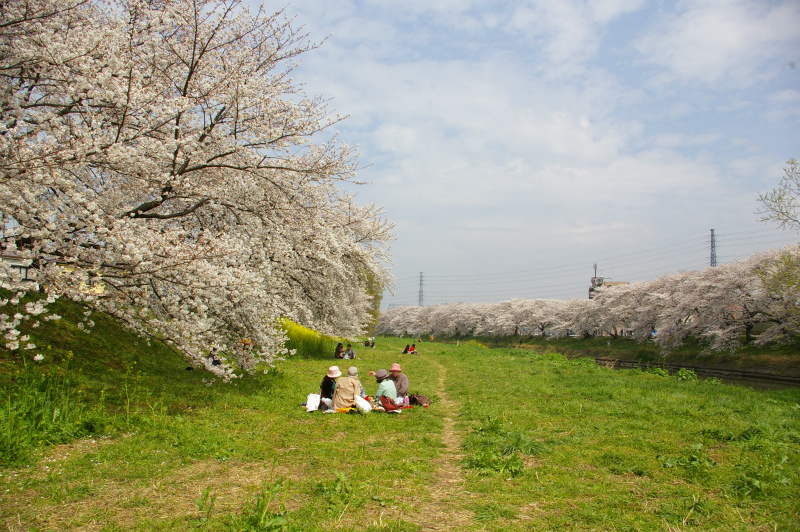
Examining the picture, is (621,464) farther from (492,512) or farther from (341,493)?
(341,493)

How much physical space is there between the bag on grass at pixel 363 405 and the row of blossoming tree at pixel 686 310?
1912 cm

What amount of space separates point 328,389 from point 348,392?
26.1 inches

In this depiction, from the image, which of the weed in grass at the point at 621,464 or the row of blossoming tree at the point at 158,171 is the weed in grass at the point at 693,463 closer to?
the weed in grass at the point at 621,464

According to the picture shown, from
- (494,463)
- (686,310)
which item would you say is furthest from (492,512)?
(686,310)

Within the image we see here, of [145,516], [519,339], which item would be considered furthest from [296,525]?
[519,339]

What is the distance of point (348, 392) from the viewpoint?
972cm

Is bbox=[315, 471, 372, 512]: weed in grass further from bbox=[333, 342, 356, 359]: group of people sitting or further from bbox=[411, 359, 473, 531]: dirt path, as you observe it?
bbox=[333, 342, 356, 359]: group of people sitting

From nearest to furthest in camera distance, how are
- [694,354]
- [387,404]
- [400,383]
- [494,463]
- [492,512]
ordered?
[492,512]
[494,463]
[387,404]
[400,383]
[694,354]

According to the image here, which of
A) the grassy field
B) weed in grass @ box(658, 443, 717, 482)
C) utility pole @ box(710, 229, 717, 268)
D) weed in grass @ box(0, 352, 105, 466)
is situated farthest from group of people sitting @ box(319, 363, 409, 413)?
utility pole @ box(710, 229, 717, 268)

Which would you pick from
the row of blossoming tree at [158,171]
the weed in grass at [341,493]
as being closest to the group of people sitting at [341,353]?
the row of blossoming tree at [158,171]

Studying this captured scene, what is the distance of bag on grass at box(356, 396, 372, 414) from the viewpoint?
376 inches

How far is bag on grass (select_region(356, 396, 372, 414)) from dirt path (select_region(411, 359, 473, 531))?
85.5 inches

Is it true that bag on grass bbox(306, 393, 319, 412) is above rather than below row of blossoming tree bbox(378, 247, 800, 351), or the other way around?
below

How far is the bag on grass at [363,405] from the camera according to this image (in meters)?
9.55
